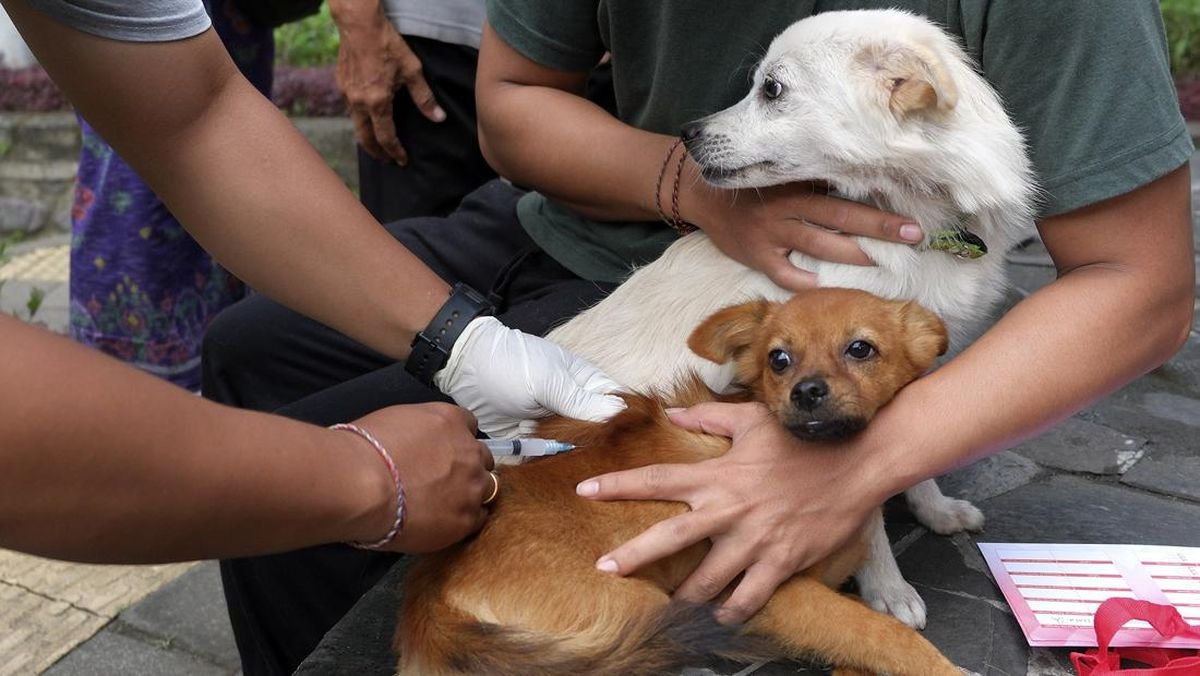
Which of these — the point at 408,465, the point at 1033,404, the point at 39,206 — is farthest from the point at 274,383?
the point at 39,206

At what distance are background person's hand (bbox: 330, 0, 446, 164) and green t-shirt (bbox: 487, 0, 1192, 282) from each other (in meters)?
0.63

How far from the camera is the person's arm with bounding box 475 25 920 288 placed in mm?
1860

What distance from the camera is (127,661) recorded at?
108 inches

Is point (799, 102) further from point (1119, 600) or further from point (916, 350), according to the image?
point (1119, 600)

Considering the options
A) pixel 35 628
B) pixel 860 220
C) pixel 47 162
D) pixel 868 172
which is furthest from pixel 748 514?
pixel 47 162

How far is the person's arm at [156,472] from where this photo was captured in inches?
40.9

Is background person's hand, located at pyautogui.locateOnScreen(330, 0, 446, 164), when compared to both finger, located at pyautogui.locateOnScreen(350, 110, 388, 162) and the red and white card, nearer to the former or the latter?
finger, located at pyautogui.locateOnScreen(350, 110, 388, 162)

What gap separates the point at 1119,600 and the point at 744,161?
885 millimetres

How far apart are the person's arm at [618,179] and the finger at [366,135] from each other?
0.67m

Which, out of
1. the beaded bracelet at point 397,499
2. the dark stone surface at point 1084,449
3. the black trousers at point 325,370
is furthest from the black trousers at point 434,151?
the beaded bracelet at point 397,499

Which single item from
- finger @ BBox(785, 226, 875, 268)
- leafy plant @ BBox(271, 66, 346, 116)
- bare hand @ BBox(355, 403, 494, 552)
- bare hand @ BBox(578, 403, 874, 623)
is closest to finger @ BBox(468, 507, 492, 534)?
bare hand @ BBox(355, 403, 494, 552)

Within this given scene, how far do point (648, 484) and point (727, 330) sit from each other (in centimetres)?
32

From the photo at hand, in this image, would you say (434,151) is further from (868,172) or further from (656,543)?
(656,543)

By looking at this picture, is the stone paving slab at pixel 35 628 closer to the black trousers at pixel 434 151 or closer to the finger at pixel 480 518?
the black trousers at pixel 434 151
